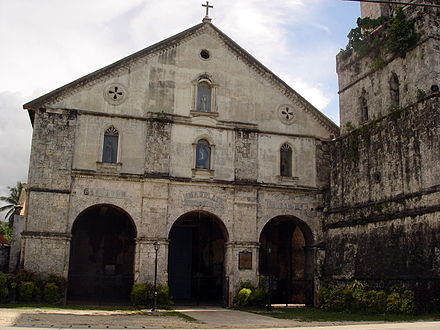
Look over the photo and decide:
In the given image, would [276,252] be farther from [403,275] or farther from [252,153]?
[403,275]

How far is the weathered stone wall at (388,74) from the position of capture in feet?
69.7

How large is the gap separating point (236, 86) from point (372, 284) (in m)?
11.5

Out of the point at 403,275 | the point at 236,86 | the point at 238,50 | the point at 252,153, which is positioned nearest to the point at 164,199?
the point at 252,153

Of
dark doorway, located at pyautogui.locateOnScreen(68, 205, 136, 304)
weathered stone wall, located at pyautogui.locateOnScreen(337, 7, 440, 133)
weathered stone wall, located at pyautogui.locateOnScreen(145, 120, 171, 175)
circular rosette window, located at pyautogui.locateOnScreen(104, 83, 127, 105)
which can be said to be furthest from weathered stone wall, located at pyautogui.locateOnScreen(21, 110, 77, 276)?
weathered stone wall, located at pyautogui.locateOnScreen(337, 7, 440, 133)

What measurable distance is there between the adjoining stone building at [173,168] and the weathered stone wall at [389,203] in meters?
1.86

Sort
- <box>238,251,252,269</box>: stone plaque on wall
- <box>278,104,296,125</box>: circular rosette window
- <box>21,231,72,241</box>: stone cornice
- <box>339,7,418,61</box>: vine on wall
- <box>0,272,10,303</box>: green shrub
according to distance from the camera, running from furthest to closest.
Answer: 1. <box>278,104,296,125</box>: circular rosette window
2. <box>238,251,252,269</box>: stone plaque on wall
3. <box>21,231,72,241</box>: stone cornice
4. <box>339,7,418,61</box>: vine on wall
5. <box>0,272,10,303</box>: green shrub

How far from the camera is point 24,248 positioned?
22375 mm

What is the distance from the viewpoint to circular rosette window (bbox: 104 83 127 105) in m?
24.9

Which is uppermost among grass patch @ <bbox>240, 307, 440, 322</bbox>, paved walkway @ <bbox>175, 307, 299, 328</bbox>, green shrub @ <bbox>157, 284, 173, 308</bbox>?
green shrub @ <bbox>157, 284, 173, 308</bbox>

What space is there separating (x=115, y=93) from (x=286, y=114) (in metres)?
8.66

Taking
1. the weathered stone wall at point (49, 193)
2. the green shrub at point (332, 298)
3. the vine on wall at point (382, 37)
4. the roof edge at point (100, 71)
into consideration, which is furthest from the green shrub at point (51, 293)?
the vine on wall at point (382, 37)

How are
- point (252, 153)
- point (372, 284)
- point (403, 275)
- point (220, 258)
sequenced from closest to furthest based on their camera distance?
point (403, 275) < point (372, 284) < point (252, 153) < point (220, 258)

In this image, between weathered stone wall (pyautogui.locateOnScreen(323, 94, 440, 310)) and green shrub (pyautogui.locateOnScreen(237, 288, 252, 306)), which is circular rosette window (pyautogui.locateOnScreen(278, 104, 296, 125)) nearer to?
weathered stone wall (pyautogui.locateOnScreen(323, 94, 440, 310))

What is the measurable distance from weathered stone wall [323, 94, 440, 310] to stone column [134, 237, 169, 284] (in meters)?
7.75
